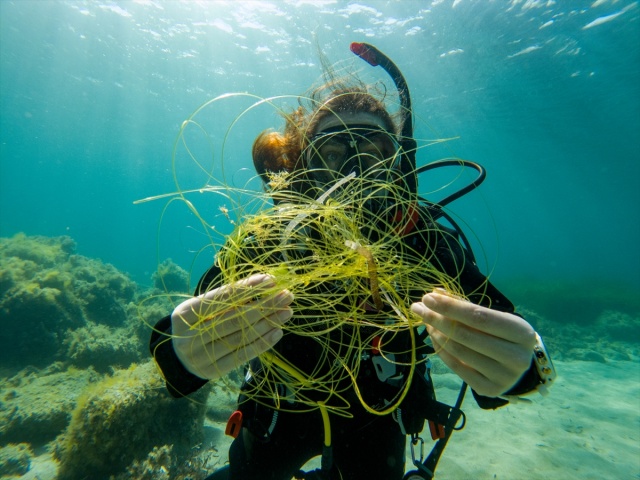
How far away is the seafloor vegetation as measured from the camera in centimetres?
495

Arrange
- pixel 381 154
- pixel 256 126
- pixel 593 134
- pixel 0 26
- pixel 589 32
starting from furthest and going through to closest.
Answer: pixel 256 126 → pixel 593 134 → pixel 0 26 → pixel 589 32 → pixel 381 154

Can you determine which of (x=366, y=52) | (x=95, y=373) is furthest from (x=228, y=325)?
(x=95, y=373)

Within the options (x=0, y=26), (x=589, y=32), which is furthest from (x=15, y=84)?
(x=589, y=32)

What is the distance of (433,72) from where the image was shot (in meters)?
26.7

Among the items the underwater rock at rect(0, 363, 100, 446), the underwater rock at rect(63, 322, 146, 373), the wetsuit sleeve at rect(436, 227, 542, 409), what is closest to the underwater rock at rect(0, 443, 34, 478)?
the underwater rock at rect(0, 363, 100, 446)

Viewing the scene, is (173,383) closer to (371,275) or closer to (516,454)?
(371,275)

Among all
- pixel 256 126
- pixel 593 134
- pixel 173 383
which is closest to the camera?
pixel 173 383

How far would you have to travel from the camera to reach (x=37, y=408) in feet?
21.2

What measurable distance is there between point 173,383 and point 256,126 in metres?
50.4

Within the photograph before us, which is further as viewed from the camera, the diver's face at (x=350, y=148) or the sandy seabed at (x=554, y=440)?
the sandy seabed at (x=554, y=440)

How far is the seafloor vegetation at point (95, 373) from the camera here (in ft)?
16.3

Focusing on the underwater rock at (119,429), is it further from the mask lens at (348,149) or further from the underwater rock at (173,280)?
the underwater rock at (173,280)

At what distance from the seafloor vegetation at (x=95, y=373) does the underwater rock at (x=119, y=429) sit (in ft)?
0.05

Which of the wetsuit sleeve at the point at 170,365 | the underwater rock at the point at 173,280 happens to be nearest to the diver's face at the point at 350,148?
the wetsuit sleeve at the point at 170,365
